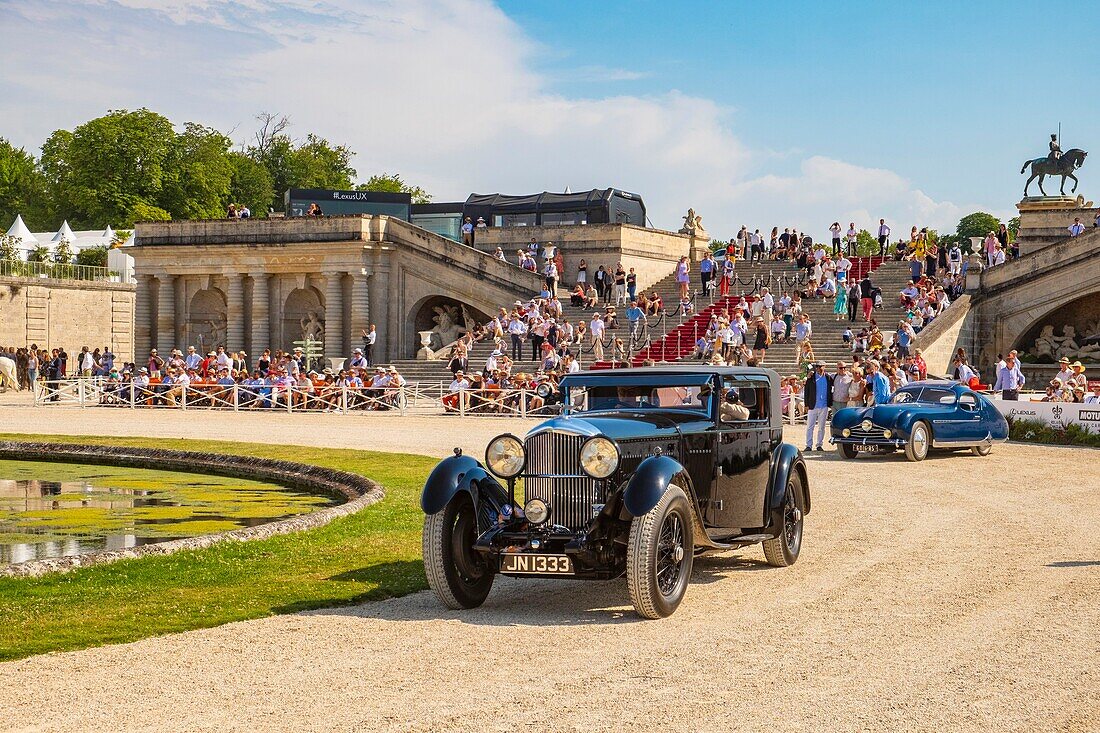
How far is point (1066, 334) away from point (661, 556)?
121ft

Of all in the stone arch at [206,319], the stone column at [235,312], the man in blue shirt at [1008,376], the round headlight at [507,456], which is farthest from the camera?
the stone arch at [206,319]

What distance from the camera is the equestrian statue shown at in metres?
49.4

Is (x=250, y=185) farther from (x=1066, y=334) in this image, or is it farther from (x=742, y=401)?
(x=742, y=401)

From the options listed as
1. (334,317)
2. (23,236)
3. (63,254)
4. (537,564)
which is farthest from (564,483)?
(23,236)

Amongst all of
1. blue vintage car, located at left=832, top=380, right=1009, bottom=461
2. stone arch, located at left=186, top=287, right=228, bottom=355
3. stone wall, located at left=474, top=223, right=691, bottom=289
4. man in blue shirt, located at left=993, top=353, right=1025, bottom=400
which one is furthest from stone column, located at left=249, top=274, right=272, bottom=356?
blue vintage car, located at left=832, top=380, right=1009, bottom=461

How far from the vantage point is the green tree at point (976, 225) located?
11968 centimetres

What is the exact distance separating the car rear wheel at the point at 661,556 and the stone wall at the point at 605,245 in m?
41.0

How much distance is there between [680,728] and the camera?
6.88 metres

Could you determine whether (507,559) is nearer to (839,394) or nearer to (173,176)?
(839,394)

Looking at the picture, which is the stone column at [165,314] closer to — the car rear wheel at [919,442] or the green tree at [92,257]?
the green tree at [92,257]

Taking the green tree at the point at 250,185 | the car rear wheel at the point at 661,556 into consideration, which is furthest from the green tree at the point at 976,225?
the car rear wheel at the point at 661,556

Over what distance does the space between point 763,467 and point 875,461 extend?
1182 centimetres

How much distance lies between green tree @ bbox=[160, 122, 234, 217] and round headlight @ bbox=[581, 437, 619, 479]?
265 feet

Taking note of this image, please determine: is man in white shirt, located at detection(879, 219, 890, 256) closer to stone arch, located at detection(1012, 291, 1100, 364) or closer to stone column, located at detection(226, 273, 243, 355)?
stone arch, located at detection(1012, 291, 1100, 364)
